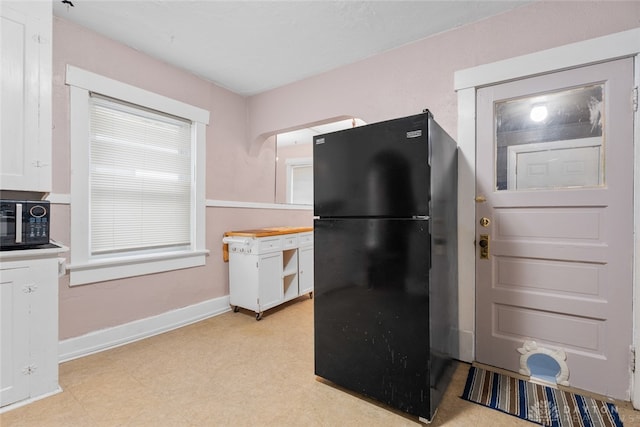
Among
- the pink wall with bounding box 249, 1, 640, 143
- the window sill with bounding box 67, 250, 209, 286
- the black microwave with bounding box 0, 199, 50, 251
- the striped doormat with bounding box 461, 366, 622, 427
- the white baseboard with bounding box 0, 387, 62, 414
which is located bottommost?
the striped doormat with bounding box 461, 366, 622, 427

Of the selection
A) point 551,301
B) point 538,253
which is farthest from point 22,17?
point 551,301

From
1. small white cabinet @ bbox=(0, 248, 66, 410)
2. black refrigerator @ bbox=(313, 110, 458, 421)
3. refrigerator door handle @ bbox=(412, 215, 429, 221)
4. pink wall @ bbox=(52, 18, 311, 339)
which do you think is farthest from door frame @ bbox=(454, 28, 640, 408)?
small white cabinet @ bbox=(0, 248, 66, 410)

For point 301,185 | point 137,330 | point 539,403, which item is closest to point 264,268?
point 137,330

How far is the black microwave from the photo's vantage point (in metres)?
1.66

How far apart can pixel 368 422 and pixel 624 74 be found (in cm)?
257

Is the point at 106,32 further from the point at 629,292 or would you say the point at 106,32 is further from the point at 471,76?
the point at 629,292

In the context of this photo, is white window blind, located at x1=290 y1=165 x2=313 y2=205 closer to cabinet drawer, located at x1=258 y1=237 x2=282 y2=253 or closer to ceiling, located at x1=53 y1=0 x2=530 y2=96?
cabinet drawer, located at x1=258 y1=237 x2=282 y2=253

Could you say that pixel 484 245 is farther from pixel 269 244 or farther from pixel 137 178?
pixel 137 178

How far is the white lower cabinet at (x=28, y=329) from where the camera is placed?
1.66m

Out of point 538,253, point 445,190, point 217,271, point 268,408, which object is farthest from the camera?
point 217,271

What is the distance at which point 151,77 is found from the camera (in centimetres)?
275

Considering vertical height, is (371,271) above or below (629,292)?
above

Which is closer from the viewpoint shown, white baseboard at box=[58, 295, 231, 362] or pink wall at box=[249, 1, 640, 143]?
pink wall at box=[249, 1, 640, 143]

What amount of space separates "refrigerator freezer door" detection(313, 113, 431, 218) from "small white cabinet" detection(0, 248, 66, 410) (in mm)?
1713
